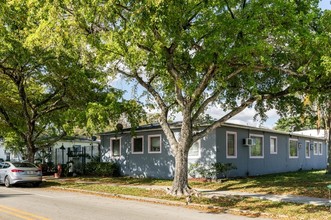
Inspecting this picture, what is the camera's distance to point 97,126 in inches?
725

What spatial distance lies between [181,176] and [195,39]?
18.5 feet

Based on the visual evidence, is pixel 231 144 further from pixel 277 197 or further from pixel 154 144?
pixel 277 197

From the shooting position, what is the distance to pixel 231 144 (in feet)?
78.8

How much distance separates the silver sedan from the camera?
20.6 meters

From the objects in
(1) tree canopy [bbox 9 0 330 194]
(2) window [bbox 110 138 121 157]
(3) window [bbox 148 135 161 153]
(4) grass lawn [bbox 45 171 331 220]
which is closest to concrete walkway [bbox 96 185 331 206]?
(4) grass lawn [bbox 45 171 331 220]

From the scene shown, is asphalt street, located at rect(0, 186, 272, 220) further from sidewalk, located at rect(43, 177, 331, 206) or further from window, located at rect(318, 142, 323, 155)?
window, located at rect(318, 142, 323, 155)

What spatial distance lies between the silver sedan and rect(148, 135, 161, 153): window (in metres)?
7.33

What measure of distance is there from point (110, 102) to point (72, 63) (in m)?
4.76

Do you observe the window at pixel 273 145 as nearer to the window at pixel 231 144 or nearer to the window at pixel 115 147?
the window at pixel 231 144

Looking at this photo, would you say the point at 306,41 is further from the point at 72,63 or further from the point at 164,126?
the point at 72,63

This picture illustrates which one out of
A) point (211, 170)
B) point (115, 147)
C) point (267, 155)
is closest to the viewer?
point (211, 170)

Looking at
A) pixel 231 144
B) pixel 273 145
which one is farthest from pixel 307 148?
pixel 231 144

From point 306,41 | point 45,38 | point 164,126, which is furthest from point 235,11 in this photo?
point 45,38

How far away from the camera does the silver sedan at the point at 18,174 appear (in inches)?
812
